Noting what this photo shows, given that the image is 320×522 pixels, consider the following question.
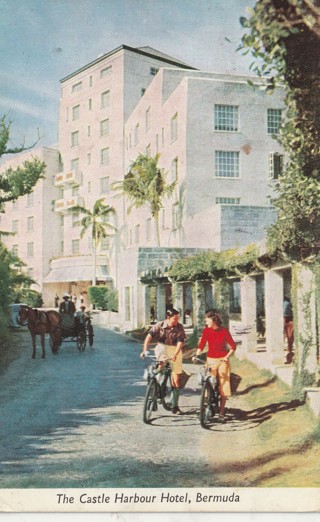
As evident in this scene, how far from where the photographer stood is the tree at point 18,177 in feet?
26.2

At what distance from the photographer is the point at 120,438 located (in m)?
6.66

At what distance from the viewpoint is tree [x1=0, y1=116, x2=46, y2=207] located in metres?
7.99

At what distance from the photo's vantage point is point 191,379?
25.8 feet

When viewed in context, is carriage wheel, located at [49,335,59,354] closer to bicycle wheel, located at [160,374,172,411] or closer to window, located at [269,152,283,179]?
bicycle wheel, located at [160,374,172,411]

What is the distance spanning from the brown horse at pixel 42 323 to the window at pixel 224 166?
6.92 meters

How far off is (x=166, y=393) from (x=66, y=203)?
23.9 meters

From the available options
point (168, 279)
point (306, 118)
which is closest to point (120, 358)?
point (168, 279)

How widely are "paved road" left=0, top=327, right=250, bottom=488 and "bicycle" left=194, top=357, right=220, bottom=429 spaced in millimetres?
167

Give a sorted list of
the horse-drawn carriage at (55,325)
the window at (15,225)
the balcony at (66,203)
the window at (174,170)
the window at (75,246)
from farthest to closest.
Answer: the window at (75,246), the balcony at (66,203), the window at (174,170), the horse-drawn carriage at (55,325), the window at (15,225)

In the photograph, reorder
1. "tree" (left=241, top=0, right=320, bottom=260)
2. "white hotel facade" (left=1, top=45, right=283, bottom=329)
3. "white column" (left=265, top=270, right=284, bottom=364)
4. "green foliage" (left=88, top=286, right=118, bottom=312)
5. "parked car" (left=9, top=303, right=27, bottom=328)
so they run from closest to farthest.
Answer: "tree" (left=241, top=0, right=320, bottom=260) < "white column" (left=265, top=270, right=284, bottom=364) < "parked car" (left=9, top=303, right=27, bottom=328) < "green foliage" (left=88, top=286, right=118, bottom=312) < "white hotel facade" (left=1, top=45, right=283, bottom=329)

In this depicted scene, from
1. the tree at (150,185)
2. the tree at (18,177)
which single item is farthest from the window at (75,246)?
the tree at (18,177)

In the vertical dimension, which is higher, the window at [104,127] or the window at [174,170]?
the window at [104,127]

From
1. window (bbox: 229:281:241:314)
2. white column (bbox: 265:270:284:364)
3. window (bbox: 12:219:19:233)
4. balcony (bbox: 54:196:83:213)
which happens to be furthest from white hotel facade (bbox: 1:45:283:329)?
balcony (bbox: 54:196:83:213)

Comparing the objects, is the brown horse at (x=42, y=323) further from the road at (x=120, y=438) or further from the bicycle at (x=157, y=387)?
the bicycle at (x=157, y=387)
